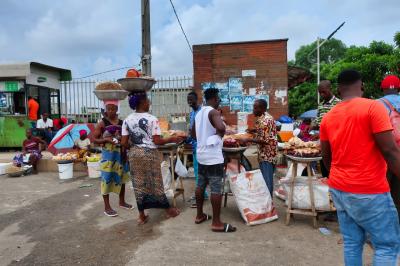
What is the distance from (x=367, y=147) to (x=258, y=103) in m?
2.68

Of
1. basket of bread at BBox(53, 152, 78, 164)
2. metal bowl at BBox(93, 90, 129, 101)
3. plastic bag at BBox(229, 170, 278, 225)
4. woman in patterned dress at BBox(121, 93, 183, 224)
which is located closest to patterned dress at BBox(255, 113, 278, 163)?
plastic bag at BBox(229, 170, 278, 225)

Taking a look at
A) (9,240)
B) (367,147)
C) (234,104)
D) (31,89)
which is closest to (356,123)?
(367,147)

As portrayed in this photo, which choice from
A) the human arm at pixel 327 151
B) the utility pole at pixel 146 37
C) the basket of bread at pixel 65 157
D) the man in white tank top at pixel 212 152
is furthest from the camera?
the utility pole at pixel 146 37

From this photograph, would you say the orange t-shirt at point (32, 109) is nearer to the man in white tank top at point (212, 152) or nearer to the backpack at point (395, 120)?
the man in white tank top at point (212, 152)

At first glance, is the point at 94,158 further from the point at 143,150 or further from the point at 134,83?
the point at 143,150

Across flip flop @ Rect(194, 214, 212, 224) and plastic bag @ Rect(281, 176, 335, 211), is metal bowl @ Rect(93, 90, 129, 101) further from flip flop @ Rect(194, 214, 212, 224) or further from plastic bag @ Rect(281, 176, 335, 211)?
plastic bag @ Rect(281, 176, 335, 211)

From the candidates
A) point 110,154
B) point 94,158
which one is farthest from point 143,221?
point 94,158

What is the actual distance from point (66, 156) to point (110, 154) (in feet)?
14.7

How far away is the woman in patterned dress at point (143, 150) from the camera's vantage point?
4.90 metres

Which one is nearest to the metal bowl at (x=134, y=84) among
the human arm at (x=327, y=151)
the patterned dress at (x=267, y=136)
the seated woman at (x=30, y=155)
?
the patterned dress at (x=267, y=136)

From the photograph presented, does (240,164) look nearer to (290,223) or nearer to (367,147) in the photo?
(290,223)

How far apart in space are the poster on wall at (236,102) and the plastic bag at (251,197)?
747cm

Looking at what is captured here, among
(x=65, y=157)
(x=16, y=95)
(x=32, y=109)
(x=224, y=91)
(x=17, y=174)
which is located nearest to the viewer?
(x=65, y=157)

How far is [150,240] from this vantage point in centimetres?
448
